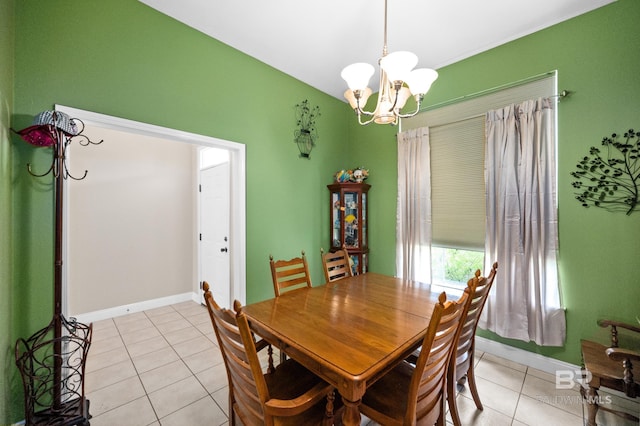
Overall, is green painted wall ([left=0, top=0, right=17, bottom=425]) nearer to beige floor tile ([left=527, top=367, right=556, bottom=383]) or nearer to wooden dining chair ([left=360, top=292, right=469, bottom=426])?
wooden dining chair ([left=360, top=292, right=469, bottom=426])

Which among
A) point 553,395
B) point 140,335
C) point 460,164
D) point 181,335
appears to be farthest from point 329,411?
point 140,335

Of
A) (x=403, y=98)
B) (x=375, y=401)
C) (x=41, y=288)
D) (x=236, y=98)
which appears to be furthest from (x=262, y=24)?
(x=375, y=401)

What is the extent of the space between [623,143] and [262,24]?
307 cm

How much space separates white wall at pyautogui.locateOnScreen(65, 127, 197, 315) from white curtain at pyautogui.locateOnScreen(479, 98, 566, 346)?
410cm

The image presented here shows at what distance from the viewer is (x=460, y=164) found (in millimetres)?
2725

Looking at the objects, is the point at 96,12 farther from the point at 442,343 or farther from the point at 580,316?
the point at 580,316

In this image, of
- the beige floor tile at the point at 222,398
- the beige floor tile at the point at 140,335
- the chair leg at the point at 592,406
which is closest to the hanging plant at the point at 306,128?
the beige floor tile at the point at 222,398

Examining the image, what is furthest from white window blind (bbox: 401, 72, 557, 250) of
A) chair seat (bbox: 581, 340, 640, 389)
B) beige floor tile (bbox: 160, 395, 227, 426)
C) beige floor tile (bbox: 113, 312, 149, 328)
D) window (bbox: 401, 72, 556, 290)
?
beige floor tile (bbox: 113, 312, 149, 328)

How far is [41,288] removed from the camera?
1.68 meters

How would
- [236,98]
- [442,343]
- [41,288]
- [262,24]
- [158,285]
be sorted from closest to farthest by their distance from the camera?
[442,343] < [41,288] < [262,24] < [236,98] < [158,285]

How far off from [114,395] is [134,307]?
1.91 metres

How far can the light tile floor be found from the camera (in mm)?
1750

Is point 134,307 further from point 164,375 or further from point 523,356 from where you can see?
point 523,356

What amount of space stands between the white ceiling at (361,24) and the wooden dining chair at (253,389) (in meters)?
2.27
